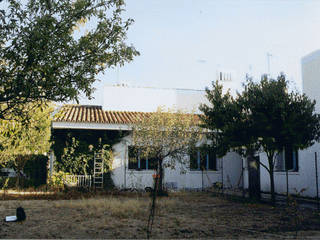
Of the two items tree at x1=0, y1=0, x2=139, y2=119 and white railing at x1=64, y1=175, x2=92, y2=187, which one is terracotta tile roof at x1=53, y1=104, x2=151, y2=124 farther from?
tree at x1=0, y1=0, x2=139, y2=119

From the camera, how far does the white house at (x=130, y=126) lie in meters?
18.8

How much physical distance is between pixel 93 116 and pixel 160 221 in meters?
11.9

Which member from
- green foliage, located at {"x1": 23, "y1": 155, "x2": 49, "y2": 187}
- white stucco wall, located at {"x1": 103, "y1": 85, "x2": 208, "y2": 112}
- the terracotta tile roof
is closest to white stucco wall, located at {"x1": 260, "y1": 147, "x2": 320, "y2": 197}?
white stucco wall, located at {"x1": 103, "y1": 85, "x2": 208, "y2": 112}

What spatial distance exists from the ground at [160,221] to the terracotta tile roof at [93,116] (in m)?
6.80

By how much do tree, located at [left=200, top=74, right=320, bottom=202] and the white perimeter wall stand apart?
6281 millimetres

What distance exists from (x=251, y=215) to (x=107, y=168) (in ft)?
32.9

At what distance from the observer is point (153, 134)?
15.4m

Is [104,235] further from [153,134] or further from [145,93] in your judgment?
[145,93]

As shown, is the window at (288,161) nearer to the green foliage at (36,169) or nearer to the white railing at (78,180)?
the white railing at (78,180)

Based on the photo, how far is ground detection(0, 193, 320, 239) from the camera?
303 inches

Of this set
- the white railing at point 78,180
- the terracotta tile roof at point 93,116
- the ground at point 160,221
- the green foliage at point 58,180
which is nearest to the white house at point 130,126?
the terracotta tile roof at point 93,116

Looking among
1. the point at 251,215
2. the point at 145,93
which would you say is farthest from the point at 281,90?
the point at 145,93

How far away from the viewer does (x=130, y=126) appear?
1781 centimetres

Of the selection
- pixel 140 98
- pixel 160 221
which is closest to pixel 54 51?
pixel 160 221
